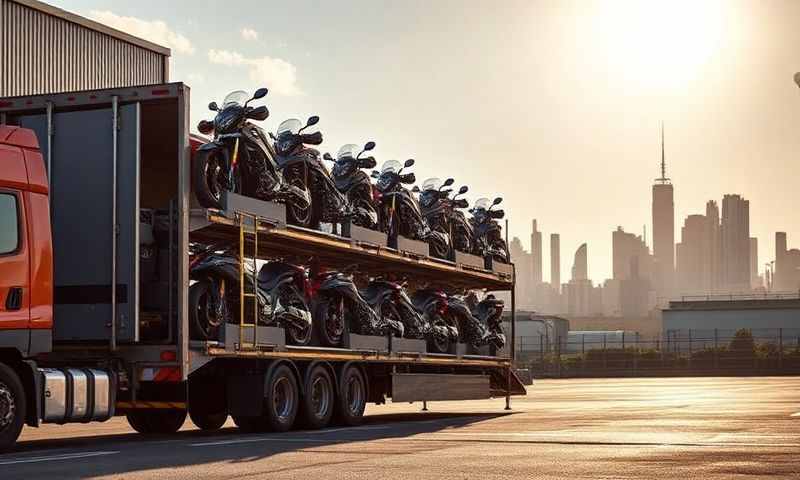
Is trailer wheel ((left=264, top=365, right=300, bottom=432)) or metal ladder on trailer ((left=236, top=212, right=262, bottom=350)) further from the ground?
metal ladder on trailer ((left=236, top=212, right=262, bottom=350))

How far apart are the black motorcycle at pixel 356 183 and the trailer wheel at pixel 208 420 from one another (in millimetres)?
3574

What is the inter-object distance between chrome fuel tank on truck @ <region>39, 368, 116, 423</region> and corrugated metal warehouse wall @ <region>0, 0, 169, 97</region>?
64.3ft

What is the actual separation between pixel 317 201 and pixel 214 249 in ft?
7.92

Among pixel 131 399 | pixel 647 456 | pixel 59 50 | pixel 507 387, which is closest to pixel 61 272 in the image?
pixel 131 399

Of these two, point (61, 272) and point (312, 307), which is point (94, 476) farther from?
point (312, 307)

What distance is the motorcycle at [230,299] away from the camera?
55.0 ft

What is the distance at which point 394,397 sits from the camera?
72.8ft

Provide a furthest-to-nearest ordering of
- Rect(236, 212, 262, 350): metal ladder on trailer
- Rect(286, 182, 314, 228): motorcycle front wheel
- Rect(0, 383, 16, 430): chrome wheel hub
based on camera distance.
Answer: Rect(286, 182, 314, 228): motorcycle front wheel < Rect(236, 212, 262, 350): metal ladder on trailer < Rect(0, 383, 16, 430): chrome wheel hub

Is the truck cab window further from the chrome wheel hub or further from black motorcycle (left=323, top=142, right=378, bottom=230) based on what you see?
black motorcycle (left=323, top=142, right=378, bottom=230)

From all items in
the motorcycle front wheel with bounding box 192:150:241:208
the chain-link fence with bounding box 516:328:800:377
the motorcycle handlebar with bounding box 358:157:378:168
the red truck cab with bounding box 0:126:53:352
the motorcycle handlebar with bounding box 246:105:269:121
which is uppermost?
the motorcycle handlebar with bounding box 246:105:269:121

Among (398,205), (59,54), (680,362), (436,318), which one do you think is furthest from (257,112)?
(680,362)

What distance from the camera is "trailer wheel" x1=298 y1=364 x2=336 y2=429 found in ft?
61.9

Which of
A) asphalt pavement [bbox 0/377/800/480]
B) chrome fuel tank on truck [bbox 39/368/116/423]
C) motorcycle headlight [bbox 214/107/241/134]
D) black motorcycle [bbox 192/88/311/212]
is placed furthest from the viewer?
motorcycle headlight [bbox 214/107/241/134]

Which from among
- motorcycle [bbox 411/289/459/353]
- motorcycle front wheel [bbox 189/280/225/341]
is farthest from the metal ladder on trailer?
motorcycle [bbox 411/289/459/353]
